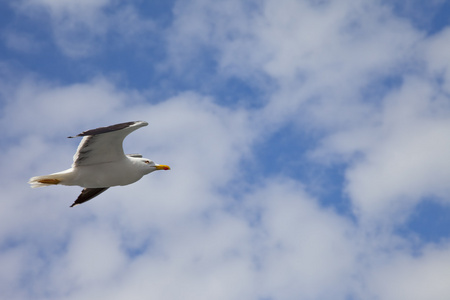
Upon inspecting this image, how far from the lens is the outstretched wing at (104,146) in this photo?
22.3 meters

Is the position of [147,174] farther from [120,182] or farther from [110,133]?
[110,133]

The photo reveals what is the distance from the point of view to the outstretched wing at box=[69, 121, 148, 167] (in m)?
22.3

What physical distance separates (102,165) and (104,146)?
34.9 inches

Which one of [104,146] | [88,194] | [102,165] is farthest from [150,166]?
[88,194]

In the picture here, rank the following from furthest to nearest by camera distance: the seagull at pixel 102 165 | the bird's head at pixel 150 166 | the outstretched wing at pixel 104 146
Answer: the bird's head at pixel 150 166 → the seagull at pixel 102 165 → the outstretched wing at pixel 104 146

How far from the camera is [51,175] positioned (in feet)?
78.4

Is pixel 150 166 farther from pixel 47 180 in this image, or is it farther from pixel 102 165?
pixel 47 180

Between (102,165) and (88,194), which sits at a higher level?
(88,194)

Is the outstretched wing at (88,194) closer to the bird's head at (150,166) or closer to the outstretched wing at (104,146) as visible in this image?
the bird's head at (150,166)

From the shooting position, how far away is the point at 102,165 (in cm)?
2397

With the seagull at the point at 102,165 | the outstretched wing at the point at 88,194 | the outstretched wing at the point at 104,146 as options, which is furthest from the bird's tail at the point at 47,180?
the outstretched wing at the point at 88,194

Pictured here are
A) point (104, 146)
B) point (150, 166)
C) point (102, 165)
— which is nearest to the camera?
point (104, 146)

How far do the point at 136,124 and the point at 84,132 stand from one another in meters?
1.75

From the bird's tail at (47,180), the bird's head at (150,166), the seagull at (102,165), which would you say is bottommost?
the bird's tail at (47,180)
